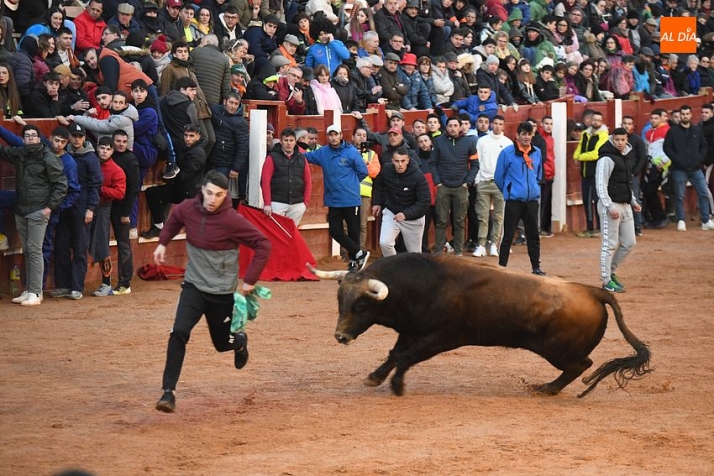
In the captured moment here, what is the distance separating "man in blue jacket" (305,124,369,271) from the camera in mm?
16281

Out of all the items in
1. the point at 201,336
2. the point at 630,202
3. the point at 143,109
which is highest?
the point at 143,109

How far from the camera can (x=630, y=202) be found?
47.8 feet

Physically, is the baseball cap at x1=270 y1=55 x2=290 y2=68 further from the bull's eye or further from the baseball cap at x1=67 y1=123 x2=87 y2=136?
the bull's eye

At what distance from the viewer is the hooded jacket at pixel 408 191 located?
14.6 meters

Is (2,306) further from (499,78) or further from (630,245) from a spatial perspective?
(499,78)

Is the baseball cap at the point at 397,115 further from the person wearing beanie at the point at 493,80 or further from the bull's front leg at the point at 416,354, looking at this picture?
the bull's front leg at the point at 416,354

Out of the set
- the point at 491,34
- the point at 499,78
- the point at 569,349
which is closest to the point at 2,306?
the point at 569,349

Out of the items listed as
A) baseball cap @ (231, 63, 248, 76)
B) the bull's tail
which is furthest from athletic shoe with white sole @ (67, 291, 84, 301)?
the bull's tail

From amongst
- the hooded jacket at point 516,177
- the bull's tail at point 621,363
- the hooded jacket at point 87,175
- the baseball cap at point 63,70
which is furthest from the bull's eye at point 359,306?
the baseball cap at point 63,70

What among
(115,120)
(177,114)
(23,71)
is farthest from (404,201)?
(23,71)

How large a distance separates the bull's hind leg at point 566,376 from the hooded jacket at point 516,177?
551cm

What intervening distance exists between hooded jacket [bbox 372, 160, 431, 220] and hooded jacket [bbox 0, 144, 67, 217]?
366 centimetres

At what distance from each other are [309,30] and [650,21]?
1173 cm

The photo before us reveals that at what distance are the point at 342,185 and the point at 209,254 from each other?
24.3 ft
